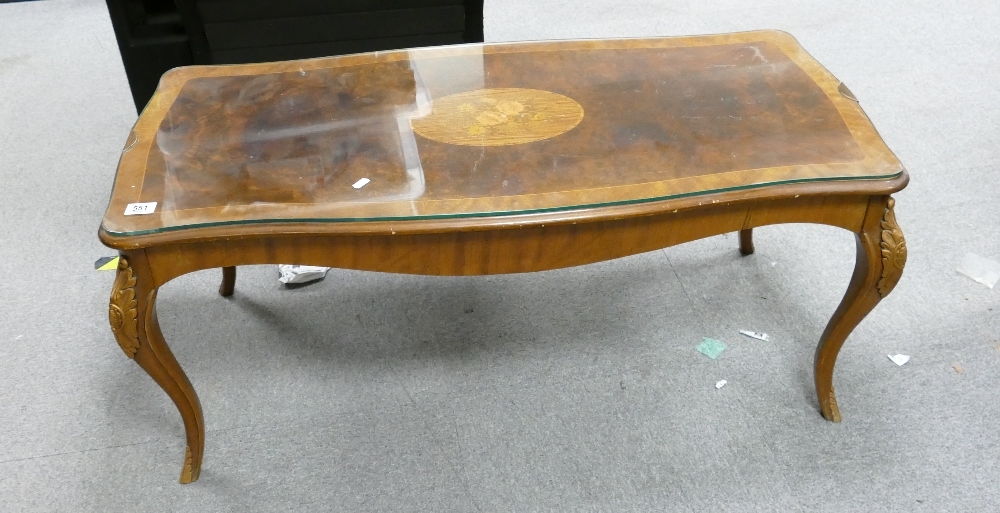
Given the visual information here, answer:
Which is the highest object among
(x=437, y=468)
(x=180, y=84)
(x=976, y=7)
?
(x=180, y=84)

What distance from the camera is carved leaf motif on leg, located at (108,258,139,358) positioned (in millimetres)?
1179

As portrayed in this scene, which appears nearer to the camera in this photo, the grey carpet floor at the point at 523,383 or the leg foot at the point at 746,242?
the grey carpet floor at the point at 523,383

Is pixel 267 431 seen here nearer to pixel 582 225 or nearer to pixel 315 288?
pixel 315 288

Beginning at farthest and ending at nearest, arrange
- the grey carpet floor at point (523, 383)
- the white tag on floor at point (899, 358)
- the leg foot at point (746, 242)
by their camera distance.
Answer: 1. the leg foot at point (746, 242)
2. the white tag on floor at point (899, 358)
3. the grey carpet floor at point (523, 383)

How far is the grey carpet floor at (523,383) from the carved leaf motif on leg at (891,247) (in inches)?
15.1

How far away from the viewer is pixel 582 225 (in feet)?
3.98

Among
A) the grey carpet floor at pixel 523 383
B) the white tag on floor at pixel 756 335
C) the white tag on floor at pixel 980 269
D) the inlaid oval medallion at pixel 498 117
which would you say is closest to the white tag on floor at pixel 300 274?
the grey carpet floor at pixel 523 383

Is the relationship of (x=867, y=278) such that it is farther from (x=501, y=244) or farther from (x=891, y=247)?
(x=501, y=244)

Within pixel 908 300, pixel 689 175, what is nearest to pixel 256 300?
pixel 689 175

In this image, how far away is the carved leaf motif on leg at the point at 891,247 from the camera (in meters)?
1.30

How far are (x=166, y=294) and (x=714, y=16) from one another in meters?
2.56

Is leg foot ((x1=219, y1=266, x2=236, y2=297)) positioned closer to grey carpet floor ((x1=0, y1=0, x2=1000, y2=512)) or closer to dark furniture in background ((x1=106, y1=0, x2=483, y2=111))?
grey carpet floor ((x1=0, y1=0, x2=1000, y2=512))

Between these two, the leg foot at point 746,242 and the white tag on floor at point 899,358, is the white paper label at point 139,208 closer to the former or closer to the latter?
the leg foot at point 746,242

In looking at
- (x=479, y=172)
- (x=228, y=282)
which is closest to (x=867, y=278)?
(x=479, y=172)
